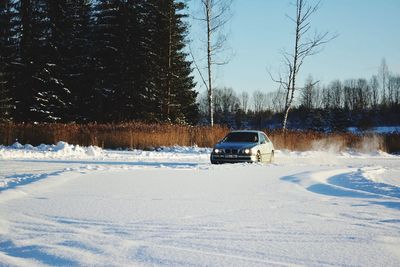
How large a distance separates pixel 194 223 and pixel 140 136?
18.7 meters

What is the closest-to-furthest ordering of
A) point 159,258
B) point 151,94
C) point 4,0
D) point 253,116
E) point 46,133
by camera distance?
point 159,258 < point 46,133 < point 151,94 < point 4,0 < point 253,116

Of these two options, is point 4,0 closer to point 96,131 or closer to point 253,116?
point 96,131

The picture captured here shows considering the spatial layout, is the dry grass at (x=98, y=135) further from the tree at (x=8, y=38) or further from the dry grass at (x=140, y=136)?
the tree at (x=8, y=38)

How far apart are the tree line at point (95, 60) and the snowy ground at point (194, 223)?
2791cm

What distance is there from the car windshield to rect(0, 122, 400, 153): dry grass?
25.6 feet

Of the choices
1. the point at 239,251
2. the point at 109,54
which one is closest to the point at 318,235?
the point at 239,251

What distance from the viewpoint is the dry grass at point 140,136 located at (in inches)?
922

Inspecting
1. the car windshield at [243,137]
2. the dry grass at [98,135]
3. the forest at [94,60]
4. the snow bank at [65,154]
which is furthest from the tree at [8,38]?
the car windshield at [243,137]

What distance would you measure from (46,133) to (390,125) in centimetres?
7106

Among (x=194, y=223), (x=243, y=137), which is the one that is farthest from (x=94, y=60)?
(x=194, y=223)

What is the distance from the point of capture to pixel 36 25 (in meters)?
39.3

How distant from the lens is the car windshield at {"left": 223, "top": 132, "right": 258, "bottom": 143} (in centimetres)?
1681

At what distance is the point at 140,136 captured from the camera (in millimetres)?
23859

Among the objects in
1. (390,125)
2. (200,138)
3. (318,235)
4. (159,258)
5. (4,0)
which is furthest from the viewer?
(390,125)
